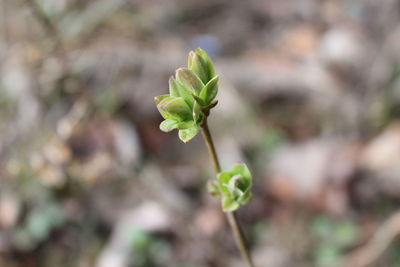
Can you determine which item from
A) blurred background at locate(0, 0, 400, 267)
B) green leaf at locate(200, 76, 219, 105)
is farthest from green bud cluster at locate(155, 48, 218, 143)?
blurred background at locate(0, 0, 400, 267)

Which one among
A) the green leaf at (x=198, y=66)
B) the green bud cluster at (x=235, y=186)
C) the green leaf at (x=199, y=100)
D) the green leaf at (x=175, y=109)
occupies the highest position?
the green leaf at (x=198, y=66)

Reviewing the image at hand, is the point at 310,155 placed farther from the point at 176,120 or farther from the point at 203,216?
the point at 176,120

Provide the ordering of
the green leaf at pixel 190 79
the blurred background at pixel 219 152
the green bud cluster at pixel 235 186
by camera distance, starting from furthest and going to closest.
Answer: the blurred background at pixel 219 152
the green bud cluster at pixel 235 186
the green leaf at pixel 190 79

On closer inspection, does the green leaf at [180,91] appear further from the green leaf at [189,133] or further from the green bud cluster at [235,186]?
the green bud cluster at [235,186]

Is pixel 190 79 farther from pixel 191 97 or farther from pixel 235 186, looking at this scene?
pixel 235 186

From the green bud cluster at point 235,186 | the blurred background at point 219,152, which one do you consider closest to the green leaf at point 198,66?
the green bud cluster at point 235,186

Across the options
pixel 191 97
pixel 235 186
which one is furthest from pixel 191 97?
pixel 235 186
